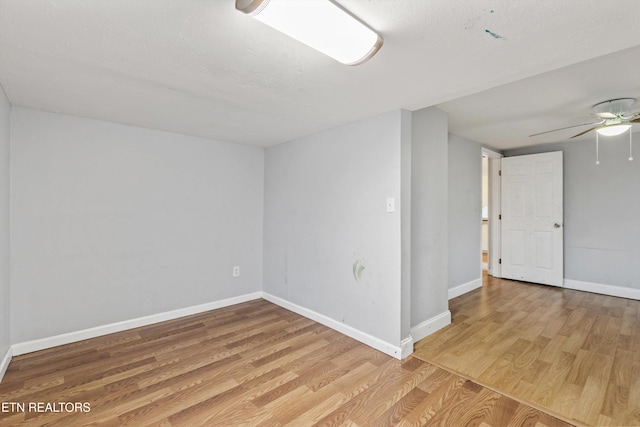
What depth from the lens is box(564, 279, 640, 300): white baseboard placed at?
3.97 m

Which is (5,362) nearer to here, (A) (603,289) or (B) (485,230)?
(A) (603,289)

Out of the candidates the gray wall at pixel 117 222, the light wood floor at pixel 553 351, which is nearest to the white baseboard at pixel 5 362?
the gray wall at pixel 117 222

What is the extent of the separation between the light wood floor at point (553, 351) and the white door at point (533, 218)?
74cm

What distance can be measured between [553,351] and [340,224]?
213 cm

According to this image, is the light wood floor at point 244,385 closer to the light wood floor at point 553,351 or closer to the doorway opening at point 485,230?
the light wood floor at point 553,351

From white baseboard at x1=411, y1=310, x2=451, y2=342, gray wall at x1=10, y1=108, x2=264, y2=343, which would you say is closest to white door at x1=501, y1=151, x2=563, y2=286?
white baseboard at x1=411, y1=310, x2=451, y2=342

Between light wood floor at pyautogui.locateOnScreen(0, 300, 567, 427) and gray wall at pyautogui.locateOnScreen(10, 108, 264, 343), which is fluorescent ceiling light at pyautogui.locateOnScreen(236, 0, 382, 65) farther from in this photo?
gray wall at pyautogui.locateOnScreen(10, 108, 264, 343)

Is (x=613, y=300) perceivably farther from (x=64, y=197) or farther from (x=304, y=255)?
(x=64, y=197)

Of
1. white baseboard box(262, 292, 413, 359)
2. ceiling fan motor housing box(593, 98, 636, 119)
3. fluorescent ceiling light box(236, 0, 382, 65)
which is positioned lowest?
white baseboard box(262, 292, 413, 359)

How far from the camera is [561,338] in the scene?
2771 millimetres

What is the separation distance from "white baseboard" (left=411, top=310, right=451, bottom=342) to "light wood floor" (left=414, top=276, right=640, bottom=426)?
0.06m

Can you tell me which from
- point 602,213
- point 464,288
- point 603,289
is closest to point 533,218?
point 602,213

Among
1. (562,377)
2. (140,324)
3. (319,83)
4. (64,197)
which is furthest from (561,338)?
(64,197)

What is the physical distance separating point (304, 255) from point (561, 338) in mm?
2612
